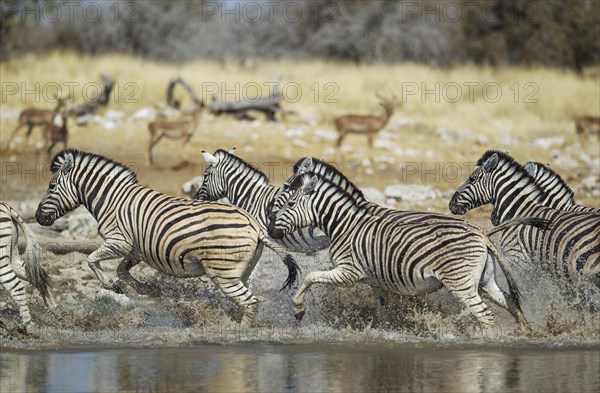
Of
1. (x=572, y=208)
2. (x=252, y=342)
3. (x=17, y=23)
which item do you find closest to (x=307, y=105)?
(x=17, y=23)

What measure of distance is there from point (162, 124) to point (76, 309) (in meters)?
9.03

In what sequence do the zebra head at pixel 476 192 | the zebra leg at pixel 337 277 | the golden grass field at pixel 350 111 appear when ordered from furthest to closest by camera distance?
the golden grass field at pixel 350 111 → the zebra head at pixel 476 192 → the zebra leg at pixel 337 277

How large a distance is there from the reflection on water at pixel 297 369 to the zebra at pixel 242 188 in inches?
80.2

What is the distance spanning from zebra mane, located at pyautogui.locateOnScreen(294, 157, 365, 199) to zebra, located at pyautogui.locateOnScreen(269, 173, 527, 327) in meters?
0.09

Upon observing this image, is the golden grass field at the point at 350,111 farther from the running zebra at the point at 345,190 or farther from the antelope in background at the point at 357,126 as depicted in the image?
the running zebra at the point at 345,190

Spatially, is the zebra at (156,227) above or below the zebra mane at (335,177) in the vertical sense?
below

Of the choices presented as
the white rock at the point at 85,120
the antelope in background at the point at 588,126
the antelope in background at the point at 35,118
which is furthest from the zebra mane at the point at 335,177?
the white rock at the point at 85,120

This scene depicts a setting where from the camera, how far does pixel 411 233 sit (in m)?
9.48

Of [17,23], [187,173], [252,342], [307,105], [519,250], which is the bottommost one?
[252,342]

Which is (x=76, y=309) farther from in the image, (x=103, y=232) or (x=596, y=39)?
(x=596, y=39)

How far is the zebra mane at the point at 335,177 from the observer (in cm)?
1012

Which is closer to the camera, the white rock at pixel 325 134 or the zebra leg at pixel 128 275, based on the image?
the zebra leg at pixel 128 275

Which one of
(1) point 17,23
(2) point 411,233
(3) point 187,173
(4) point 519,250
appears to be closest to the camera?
(2) point 411,233

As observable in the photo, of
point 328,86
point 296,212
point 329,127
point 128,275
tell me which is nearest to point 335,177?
point 296,212
